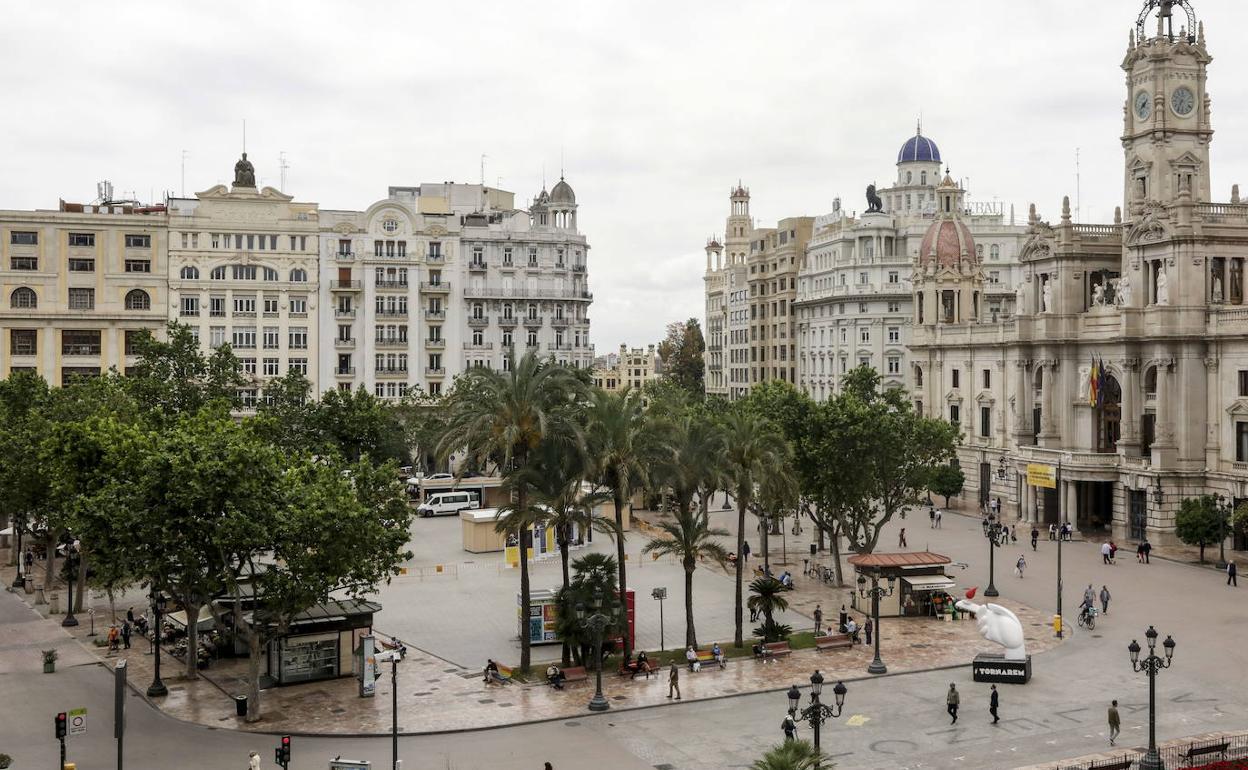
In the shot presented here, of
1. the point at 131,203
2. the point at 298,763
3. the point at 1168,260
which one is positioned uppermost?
the point at 131,203

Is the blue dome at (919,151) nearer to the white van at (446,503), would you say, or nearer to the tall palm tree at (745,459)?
the white van at (446,503)

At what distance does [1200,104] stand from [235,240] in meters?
75.5

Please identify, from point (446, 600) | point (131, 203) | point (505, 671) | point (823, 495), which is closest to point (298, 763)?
point (505, 671)

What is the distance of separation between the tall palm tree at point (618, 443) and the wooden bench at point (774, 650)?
5502 mm

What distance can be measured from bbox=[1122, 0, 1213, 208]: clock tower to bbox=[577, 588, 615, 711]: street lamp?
180 feet

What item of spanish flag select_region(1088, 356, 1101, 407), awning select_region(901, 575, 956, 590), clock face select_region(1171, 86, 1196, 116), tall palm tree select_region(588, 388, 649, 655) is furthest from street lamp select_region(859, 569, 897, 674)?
clock face select_region(1171, 86, 1196, 116)

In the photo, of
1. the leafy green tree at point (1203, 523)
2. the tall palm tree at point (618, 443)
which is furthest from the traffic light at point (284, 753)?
the leafy green tree at point (1203, 523)

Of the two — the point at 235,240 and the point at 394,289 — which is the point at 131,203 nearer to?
the point at 235,240

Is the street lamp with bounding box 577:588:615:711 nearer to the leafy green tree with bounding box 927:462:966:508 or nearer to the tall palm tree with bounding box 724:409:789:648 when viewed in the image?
the tall palm tree with bounding box 724:409:789:648

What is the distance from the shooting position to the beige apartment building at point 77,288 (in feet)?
327

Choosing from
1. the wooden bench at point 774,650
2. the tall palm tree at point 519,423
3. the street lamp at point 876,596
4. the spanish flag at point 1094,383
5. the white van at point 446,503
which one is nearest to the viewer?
the tall palm tree at point 519,423

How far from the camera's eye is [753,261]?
144625 mm

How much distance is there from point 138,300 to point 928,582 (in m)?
75.3

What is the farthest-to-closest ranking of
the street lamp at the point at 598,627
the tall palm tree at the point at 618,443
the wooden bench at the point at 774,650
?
the wooden bench at the point at 774,650
the tall palm tree at the point at 618,443
the street lamp at the point at 598,627
